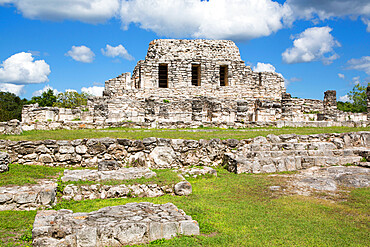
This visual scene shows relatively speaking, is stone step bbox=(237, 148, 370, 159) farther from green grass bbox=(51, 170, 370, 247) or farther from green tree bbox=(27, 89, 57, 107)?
green tree bbox=(27, 89, 57, 107)

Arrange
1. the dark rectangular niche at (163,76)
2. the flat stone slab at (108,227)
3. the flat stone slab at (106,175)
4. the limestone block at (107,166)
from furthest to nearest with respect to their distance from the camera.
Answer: the dark rectangular niche at (163,76) → the limestone block at (107,166) → the flat stone slab at (106,175) → the flat stone slab at (108,227)

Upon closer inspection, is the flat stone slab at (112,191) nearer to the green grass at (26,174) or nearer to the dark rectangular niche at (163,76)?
the green grass at (26,174)

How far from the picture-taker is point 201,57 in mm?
22516

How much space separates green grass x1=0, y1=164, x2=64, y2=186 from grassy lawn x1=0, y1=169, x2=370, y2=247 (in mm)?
1307

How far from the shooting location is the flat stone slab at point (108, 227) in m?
4.66

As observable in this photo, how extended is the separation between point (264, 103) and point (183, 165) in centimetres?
1081

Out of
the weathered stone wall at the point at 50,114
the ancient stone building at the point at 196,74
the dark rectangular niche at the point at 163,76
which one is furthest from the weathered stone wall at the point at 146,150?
the dark rectangular niche at the point at 163,76

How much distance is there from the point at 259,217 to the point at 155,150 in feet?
17.6

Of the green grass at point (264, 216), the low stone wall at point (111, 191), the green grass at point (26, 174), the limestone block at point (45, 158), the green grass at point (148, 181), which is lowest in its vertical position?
the green grass at point (264, 216)

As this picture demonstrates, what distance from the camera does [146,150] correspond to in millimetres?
10516

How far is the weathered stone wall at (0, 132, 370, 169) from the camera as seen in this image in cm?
953

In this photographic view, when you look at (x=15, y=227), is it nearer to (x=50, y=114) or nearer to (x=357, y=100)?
(x=50, y=114)

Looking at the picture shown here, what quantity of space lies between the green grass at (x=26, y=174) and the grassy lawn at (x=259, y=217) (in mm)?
1307

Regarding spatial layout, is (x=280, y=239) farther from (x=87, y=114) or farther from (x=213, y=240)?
(x=87, y=114)
